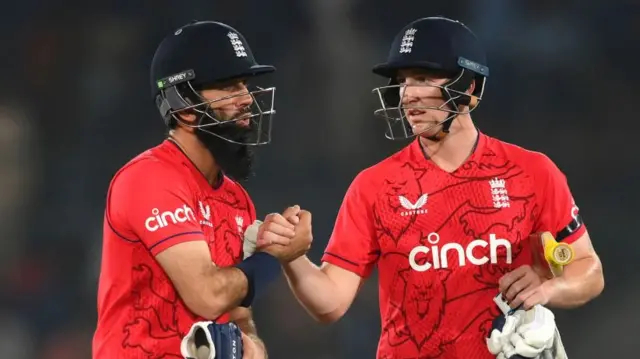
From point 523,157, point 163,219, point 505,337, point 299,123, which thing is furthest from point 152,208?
point 299,123

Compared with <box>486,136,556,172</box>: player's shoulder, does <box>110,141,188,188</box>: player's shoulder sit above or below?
above

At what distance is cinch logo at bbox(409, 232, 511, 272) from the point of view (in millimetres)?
2732

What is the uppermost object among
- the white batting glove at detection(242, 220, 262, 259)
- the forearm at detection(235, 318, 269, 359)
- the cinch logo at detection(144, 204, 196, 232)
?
the cinch logo at detection(144, 204, 196, 232)

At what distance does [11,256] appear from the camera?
428 cm

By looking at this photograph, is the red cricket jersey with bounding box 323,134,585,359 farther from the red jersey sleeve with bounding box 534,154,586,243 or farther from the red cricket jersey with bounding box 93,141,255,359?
the red cricket jersey with bounding box 93,141,255,359

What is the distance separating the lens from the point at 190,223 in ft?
7.87

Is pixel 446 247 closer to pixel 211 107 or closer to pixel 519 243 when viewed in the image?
pixel 519 243

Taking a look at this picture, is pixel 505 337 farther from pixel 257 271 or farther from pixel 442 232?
pixel 257 271

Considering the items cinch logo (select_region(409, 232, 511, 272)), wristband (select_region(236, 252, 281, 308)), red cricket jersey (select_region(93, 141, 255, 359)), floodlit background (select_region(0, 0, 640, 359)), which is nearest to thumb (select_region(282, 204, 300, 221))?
wristband (select_region(236, 252, 281, 308))

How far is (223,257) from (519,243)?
804mm

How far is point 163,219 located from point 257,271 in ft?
0.86

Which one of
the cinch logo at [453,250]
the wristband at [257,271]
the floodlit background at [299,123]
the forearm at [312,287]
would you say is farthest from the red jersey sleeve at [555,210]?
the floodlit background at [299,123]

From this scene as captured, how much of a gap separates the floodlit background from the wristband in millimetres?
1787

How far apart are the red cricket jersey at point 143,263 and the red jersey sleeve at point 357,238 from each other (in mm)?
525
